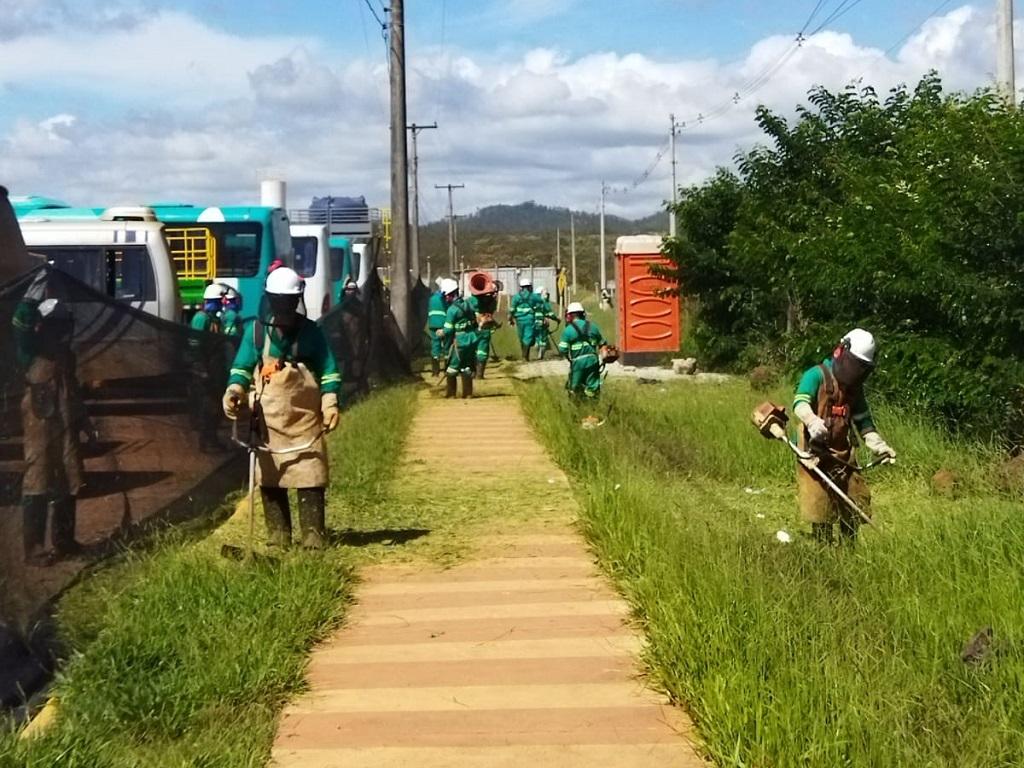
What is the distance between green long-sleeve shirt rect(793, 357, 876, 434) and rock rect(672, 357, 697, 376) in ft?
49.1

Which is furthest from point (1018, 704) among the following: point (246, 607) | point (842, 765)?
point (246, 607)

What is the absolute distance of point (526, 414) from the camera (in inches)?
611

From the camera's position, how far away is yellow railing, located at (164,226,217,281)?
18.9 meters

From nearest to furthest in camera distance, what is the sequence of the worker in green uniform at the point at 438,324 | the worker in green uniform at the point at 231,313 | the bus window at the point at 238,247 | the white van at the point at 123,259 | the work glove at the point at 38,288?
the work glove at the point at 38,288 → the white van at the point at 123,259 → the worker in green uniform at the point at 231,313 → the bus window at the point at 238,247 → the worker in green uniform at the point at 438,324

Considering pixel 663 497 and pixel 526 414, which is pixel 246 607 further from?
pixel 526 414

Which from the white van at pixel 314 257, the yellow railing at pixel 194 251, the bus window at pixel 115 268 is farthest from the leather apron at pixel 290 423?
the white van at pixel 314 257

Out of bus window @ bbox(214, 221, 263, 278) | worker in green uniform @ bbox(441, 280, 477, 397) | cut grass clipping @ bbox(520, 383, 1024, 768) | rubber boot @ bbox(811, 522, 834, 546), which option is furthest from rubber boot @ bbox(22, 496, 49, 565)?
bus window @ bbox(214, 221, 263, 278)

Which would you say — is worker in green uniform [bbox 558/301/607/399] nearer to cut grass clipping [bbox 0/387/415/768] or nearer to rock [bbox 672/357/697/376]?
cut grass clipping [bbox 0/387/415/768]

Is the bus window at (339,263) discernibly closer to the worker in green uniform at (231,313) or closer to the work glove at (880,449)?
the worker in green uniform at (231,313)

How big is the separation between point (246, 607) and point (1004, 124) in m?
7.59

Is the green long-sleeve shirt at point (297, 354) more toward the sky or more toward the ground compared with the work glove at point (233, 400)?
more toward the sky

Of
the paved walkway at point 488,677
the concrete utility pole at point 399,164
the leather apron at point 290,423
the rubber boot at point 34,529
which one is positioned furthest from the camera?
the concrete utility pole at point 399,164

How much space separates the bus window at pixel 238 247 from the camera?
1947 centimetres

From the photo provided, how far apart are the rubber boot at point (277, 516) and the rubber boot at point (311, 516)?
0.33 feet
